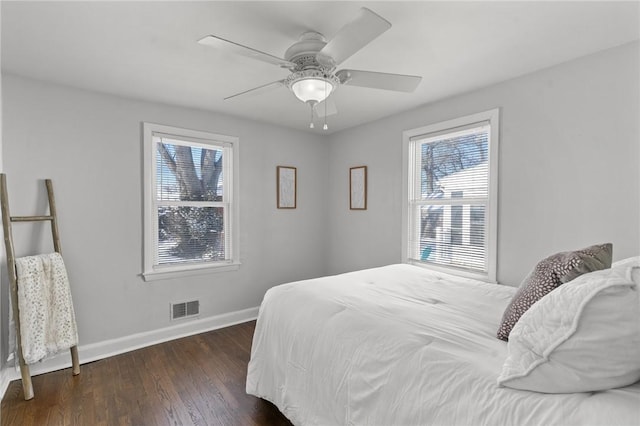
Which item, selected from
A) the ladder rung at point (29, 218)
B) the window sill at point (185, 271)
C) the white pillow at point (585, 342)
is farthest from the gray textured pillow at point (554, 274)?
the ladder rung at point (29, 218)

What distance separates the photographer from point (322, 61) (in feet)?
5.49

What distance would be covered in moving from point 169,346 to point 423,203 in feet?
9.52

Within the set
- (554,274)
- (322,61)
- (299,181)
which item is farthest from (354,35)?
(299,181)

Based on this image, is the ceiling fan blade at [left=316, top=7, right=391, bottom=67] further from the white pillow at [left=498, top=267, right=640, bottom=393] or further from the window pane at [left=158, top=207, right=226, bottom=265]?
the window pane at [left=158, top=207, right=226, bottom=265]

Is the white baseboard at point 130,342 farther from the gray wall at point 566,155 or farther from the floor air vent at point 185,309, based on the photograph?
the gray wall at point 566,155

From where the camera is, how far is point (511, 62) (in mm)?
2223

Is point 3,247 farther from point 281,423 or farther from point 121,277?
point 281,423

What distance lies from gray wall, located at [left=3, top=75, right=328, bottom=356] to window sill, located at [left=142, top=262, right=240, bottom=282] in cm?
6

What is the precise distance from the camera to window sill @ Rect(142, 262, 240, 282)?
121 inches

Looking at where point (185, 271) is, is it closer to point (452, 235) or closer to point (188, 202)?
point (188, 202)

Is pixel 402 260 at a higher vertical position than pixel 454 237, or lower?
lower

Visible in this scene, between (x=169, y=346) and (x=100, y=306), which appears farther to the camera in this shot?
(x=169, y=346)

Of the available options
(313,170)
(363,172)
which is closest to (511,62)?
(363,172)

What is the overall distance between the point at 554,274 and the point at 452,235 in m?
1.72
